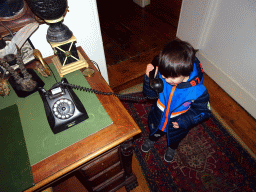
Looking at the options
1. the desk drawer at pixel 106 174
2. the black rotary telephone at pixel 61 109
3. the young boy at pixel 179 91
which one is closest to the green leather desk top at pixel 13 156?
the black rotary telephone at pixel 61 109

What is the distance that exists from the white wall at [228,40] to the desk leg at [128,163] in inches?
60.6

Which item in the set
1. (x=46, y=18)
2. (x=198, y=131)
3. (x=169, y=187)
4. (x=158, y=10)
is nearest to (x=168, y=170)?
(x=169, y=187)

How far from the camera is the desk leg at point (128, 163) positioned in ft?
3.16

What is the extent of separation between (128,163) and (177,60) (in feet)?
2.60

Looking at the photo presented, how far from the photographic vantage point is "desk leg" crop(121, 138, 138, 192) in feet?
3.16

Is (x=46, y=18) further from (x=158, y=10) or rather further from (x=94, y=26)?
(x=158, y=10)

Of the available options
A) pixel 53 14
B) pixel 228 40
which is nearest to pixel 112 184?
pixel 53 14

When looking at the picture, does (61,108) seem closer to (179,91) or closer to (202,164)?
(179,91)

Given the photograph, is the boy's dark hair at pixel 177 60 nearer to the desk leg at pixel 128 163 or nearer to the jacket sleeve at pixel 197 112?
the jacket sleeve at pixel 197 112

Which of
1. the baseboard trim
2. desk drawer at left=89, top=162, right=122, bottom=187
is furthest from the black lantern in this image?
the baseboard trim

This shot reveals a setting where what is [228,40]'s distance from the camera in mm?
1885

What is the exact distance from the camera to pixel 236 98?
2059 mm

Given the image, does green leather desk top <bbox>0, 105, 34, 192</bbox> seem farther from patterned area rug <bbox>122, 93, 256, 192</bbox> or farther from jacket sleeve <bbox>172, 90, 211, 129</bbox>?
patterned area rug <bbox>122, 93, 256, 192</bbox>

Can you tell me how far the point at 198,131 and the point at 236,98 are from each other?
684 mm
